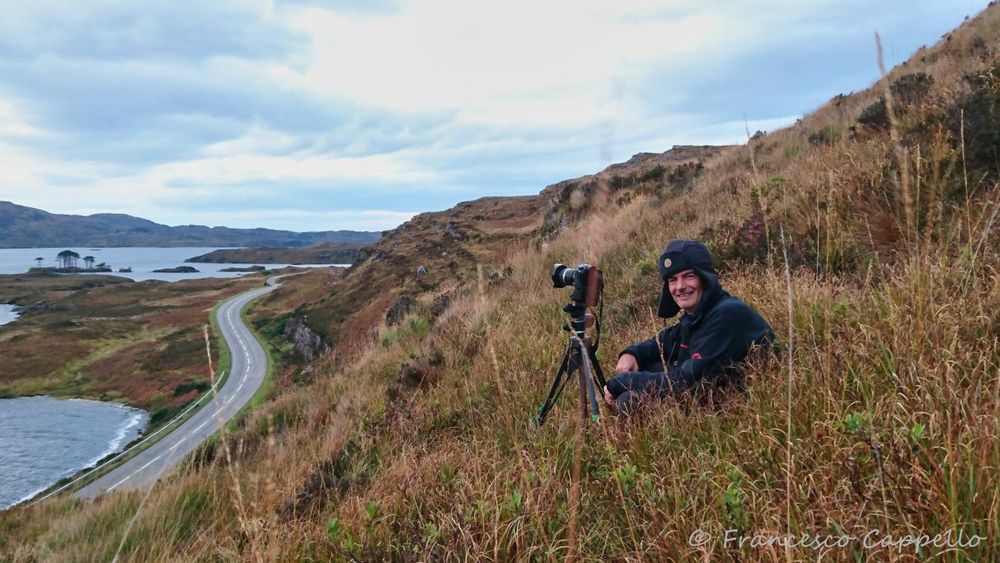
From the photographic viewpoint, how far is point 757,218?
20.6 ft

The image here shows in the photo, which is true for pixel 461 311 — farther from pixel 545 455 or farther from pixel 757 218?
pixel 545 455

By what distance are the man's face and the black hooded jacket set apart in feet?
0.19

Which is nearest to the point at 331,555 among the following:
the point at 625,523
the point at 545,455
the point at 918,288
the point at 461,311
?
the point at 545,455

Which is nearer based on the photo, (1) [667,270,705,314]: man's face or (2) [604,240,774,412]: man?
(2) [604,240,774,412]: man

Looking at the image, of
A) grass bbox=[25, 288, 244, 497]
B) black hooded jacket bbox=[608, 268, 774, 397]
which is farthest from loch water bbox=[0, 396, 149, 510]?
black hooded jacket bbox=[608, 268, 774, 397]

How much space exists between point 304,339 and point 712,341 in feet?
202

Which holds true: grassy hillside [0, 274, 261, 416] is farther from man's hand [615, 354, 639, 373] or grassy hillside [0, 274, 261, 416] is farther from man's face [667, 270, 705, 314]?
man's face [667, 270, 705, 314]

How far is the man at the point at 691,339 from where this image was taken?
3.08 meters

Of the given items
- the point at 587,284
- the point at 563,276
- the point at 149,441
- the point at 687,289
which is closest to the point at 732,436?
the point at 587,284

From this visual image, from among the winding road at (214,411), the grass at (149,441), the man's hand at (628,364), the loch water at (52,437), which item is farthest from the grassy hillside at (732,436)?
the loch water at (52,437)

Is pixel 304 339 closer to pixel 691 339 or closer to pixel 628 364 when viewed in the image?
pixel 628 364

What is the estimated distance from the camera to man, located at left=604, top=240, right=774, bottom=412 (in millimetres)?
3084

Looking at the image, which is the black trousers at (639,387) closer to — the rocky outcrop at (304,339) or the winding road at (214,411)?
the winding road at (214,411)

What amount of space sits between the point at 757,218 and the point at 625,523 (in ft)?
16.5
